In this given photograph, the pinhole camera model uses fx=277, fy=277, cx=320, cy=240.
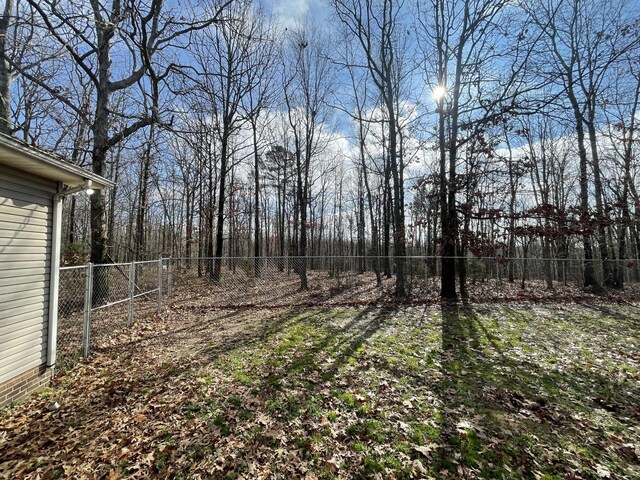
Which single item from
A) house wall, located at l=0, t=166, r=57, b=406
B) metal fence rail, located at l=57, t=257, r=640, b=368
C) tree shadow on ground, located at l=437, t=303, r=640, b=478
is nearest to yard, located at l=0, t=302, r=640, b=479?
tree shadow on ground, located at l=437, t=303, r=640, b=478

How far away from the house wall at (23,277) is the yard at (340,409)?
434 mm

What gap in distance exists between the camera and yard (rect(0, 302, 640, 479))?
2574 mm

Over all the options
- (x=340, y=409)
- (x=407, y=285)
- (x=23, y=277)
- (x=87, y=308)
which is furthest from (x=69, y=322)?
(x=407, y=285)

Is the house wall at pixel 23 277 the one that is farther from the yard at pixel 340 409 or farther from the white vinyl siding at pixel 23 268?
the yard at pixel 340 409

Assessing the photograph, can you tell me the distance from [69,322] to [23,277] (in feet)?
8.44

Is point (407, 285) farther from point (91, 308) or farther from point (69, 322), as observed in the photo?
point (69, 322)

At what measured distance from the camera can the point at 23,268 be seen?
3.75 meters

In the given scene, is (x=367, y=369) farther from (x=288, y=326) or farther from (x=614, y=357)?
(x=614, y=357)

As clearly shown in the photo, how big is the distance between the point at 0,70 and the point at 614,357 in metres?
13.3

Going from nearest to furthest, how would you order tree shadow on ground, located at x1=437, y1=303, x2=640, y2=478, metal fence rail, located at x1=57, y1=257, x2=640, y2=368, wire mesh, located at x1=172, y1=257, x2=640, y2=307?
tree shadow on ground, located at x1=437, y1=303, x2=640, y2=478 → metal fence rail, located at x1=57, y1=257, x2=640, y2=368 → wire mesh, located at x1=172, y1=257, x2=640, y2=307

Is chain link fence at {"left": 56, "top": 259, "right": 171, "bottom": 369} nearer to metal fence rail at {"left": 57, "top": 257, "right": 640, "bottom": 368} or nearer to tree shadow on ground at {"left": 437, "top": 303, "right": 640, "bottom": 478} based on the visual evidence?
metal fence rail at {"left": 57, "top": 257, "right": 640, "bottom": 368}

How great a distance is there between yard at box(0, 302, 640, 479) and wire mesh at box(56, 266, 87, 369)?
300 mm

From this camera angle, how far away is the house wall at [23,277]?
3486 mm

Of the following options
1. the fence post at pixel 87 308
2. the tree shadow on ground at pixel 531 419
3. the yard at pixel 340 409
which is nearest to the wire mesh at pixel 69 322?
the fence post at pixel 87 308
